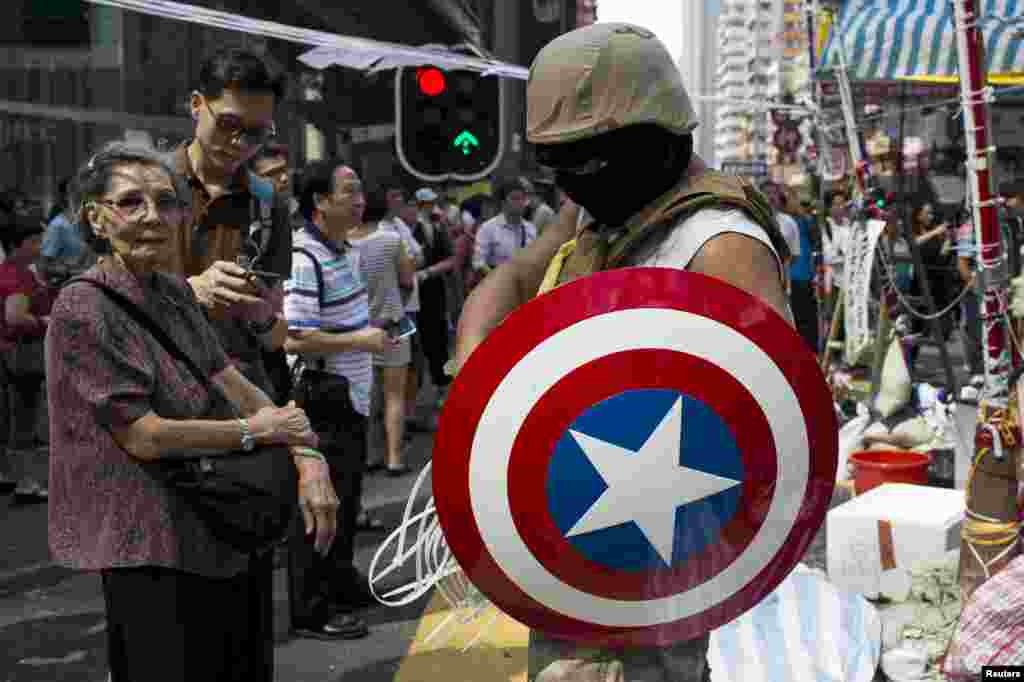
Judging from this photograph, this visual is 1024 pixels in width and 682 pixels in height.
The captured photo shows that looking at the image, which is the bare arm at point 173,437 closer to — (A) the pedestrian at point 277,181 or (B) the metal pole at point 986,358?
(A) the pedestrian at point 277,181

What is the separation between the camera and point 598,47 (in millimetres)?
1933

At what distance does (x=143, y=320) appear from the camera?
2781mm

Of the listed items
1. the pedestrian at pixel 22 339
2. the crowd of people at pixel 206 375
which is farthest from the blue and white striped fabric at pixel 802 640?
the pedestrian at pixel 22 339

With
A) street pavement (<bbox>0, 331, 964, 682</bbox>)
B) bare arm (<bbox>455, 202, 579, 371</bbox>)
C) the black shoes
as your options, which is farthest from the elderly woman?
the black shoes

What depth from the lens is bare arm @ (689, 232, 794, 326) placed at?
6.43ft

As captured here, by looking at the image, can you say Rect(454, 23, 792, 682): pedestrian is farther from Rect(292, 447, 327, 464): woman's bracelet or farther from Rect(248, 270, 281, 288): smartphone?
Rect(248, 270, 281, 288): smartphone

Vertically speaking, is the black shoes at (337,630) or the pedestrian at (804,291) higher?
the pedestrian at (804,291)

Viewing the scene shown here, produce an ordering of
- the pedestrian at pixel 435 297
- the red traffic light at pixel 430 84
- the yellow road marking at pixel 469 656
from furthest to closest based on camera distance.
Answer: the pedestrian at pixel 435 297, the red traffic light at pixel 430 84, the yellow road marking at pixel 469 656

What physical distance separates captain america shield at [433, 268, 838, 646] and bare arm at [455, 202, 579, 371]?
0.28 m

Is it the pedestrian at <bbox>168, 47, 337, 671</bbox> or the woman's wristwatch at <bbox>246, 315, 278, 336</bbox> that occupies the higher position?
the pedestrian at <bbox>168, 47, 337, 671</bbox>

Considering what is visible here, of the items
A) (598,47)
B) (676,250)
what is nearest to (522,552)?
(676,250)

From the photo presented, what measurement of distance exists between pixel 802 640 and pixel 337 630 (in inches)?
73.0

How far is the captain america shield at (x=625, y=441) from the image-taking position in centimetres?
183

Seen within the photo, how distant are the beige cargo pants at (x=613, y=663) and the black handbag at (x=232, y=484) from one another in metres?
0.95
